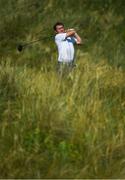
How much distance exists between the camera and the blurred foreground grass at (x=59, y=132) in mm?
5855

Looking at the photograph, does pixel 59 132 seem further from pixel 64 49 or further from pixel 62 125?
pixel 64 49

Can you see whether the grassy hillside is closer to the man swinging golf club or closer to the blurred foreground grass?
the blurred foreground grass

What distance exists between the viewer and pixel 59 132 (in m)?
6.27

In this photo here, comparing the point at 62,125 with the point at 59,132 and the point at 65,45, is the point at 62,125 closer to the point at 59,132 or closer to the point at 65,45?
the point at 59,132

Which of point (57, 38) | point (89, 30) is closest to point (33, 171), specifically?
point (57, 38)

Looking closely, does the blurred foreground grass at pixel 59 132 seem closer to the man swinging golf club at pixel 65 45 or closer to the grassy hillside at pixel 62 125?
the grassy hillside at pixel 62 125

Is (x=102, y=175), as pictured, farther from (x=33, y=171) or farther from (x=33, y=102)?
(x=33, y=102)

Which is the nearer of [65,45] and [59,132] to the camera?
[59,132]

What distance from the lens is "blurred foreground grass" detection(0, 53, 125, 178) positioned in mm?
5855

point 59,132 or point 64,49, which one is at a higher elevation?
point 64,49

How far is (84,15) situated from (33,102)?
12590mm

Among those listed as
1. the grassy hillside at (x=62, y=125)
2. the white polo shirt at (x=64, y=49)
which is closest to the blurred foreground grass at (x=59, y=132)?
the grassy hillside at (x=62, y=125)

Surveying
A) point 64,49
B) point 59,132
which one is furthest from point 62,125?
point 64,49

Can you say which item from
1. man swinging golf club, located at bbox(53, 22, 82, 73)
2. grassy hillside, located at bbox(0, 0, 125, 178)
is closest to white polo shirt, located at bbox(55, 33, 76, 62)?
man swinging golf club, located at bbox(53, 22, 82, 73)
